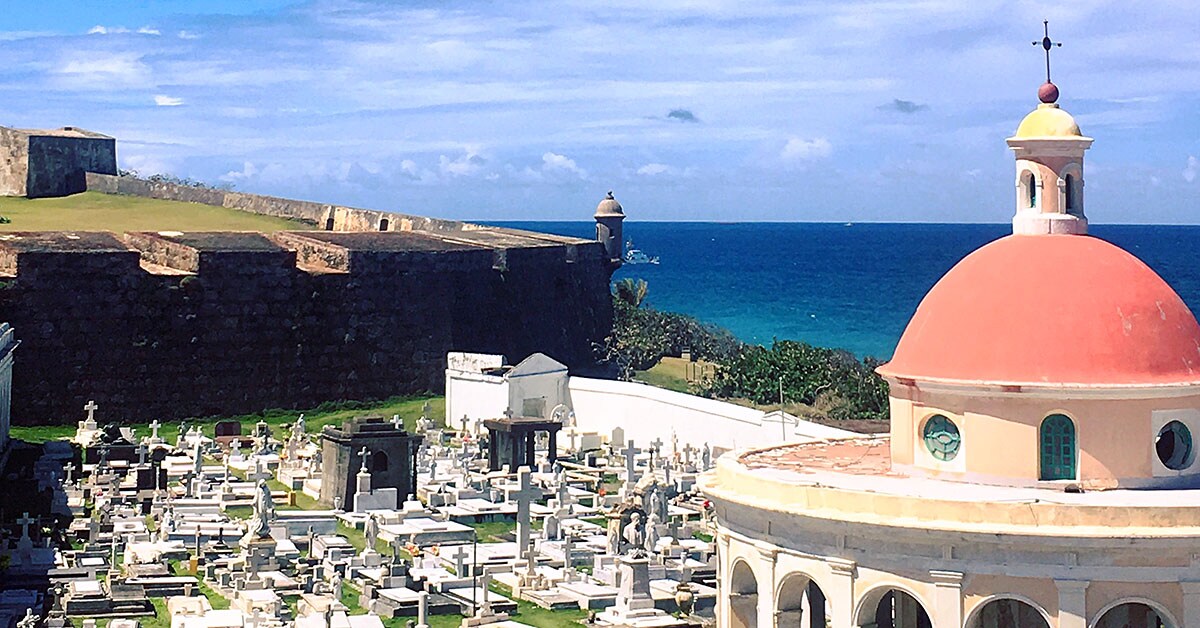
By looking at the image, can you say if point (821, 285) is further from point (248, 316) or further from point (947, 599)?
point (947, 599)

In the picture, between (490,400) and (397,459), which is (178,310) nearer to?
(490,400)

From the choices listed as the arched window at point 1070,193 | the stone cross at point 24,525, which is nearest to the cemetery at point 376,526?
the stone cross at point 24,525

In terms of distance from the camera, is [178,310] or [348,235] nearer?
[178,310]

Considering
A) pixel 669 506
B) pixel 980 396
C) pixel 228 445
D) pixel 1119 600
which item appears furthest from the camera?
pixel 228 445

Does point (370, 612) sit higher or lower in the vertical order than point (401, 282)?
lower

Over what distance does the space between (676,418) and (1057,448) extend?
67.1ft

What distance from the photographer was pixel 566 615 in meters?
20.5

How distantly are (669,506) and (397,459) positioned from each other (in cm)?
405

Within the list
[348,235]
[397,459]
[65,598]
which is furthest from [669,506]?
[348,235]

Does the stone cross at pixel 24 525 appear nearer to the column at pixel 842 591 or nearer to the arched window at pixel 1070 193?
the column at pixel 842 591

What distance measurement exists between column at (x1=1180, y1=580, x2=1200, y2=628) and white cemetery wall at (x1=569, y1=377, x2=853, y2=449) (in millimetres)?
15198

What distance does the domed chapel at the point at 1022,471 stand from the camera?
1248 centimetres

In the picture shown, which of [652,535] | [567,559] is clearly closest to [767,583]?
[567,559]

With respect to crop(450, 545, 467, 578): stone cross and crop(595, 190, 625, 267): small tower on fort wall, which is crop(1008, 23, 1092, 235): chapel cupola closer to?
crop(450, 545, 467, 578): stone cross
